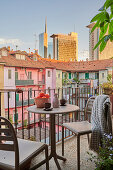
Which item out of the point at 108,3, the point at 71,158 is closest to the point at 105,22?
the point at 108,3

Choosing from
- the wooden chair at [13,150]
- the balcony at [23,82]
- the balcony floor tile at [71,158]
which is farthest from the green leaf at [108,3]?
the balcony at [23,82]

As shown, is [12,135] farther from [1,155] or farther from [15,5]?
[15,5]

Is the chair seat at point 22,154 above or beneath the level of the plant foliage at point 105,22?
beneath

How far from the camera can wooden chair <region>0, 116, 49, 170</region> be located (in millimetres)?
927

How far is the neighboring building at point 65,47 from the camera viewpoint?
755 inches

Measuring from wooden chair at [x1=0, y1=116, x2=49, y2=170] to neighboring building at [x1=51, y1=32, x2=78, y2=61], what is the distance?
17.7m

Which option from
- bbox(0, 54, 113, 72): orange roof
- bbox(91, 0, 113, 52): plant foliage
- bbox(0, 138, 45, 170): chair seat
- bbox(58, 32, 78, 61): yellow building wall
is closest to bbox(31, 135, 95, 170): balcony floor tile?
bbox(0, 138, 45, 170): chair seat

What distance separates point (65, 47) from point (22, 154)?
19.5 m

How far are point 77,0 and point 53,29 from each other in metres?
12.0

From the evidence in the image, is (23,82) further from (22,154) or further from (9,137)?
(9,137)

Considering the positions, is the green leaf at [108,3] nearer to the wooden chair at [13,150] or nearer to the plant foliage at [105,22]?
the plant foliage at [105,22]

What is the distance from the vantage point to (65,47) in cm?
1984

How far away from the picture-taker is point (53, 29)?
23.3 metres

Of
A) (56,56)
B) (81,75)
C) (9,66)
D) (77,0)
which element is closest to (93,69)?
(81,75)
